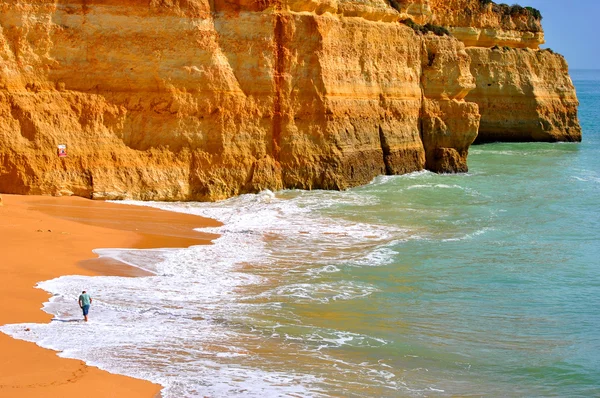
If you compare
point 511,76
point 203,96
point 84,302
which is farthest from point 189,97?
point 511,76

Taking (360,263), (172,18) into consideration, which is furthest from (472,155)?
(360,263)

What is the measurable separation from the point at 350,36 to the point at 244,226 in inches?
323

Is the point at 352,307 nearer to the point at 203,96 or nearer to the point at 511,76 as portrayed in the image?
the point at 203,96

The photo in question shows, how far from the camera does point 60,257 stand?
42.4 feet

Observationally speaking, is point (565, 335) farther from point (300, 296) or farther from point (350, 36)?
point (350, 36)

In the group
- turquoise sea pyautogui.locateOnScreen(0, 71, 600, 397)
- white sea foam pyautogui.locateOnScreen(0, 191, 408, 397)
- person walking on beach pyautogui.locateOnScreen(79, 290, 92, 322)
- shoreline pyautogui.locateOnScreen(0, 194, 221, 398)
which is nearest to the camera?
shoreline pyautogui.locateOnScreen(0, 194, 221, 398)

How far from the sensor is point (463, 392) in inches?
337

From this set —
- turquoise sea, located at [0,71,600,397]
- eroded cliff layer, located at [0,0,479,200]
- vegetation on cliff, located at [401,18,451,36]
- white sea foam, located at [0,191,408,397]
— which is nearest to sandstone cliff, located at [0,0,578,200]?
eroded cliff layer, located at [0,0,479,200]

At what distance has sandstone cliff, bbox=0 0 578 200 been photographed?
57.5ft

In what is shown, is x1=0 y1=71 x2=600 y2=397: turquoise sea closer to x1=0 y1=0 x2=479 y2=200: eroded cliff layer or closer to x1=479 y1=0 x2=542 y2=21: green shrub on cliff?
x1=0 y1=0 x2=479 y2=200: eroded cliff layer

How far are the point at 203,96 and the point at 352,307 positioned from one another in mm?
9250

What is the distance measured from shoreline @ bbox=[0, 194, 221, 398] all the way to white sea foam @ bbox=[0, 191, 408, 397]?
0.25 meters

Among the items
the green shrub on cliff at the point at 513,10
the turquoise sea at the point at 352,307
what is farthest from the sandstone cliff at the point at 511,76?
the turquoise sea at the point at 352,307

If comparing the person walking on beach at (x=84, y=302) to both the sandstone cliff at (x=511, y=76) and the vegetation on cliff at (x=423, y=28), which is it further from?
the sandstone cliff at (x=511, y=76)
